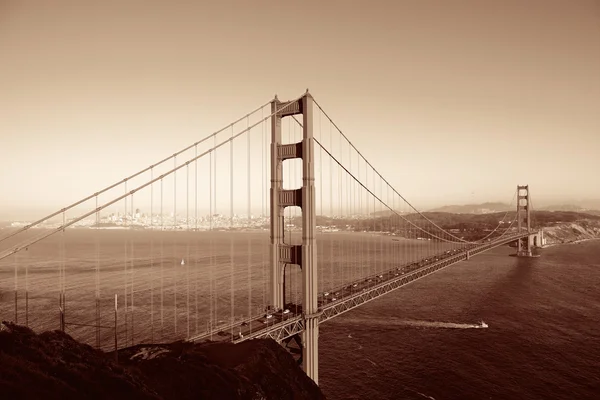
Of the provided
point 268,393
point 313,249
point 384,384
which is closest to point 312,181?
point 313,249

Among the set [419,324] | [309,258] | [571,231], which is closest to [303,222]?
[309,258]

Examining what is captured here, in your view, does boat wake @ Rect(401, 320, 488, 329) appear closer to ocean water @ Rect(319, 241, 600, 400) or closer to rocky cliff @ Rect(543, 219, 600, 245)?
ocean water @ Rect(319, 241, 600, 400)

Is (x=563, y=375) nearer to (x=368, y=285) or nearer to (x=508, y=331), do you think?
(x=508, y=331)

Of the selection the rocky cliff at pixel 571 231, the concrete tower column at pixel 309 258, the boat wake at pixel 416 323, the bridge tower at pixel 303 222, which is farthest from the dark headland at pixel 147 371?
the rocky cliff at pixel 571 231

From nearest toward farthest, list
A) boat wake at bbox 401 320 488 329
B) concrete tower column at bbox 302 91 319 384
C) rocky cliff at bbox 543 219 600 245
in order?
1. concrete tower column at bbox 302 91 319 384
2. boat wake at bbox 401 320 488 329
3. rocky cliff at bbox 543 219 600 245

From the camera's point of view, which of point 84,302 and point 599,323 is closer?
point 599,323

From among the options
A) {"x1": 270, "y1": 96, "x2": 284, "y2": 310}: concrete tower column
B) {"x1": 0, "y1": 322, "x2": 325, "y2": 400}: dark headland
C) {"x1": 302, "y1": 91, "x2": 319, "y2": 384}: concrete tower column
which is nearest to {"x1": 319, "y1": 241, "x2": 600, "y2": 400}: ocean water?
{"x1": 302, "y1": 91, "x2": 319, "y2": 384}: concrete tower column
